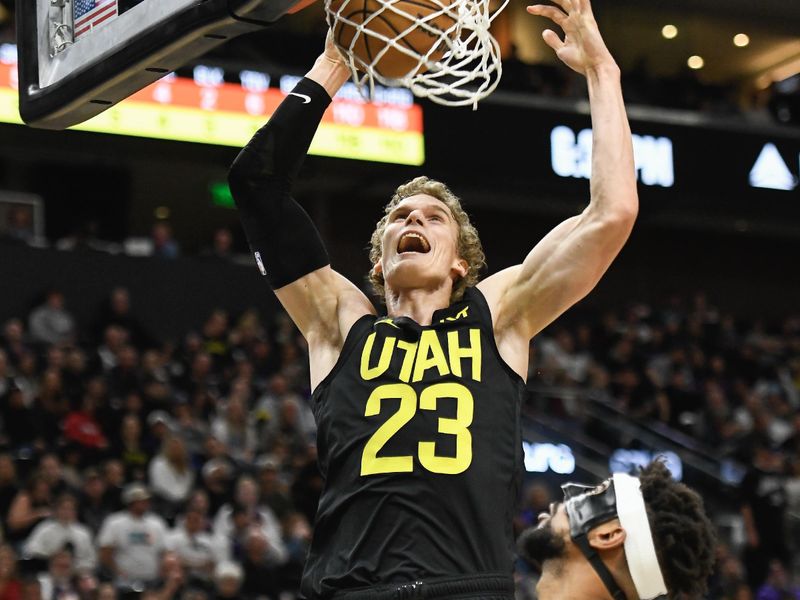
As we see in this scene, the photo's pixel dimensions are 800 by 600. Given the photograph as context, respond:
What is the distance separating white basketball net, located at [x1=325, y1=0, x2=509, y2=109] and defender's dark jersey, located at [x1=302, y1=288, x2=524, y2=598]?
722 millimetres

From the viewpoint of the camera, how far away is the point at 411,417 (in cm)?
378

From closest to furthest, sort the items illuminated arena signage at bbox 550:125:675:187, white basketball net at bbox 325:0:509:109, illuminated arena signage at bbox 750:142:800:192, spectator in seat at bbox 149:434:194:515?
white basketball net at bbox 325:0:509:109
spectator in seat at bbox 149:434:194:515
illuminated arena signage at bbox 550:125:675:187
illuminated arena signage at bbox 750:142:800:192

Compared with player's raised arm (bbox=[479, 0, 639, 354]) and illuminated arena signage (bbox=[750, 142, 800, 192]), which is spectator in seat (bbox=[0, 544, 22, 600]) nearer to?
player's raised arm (bbox=[479, 0, 639, 354])

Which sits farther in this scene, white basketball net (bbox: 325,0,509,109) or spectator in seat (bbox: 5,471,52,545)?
spectator in seat (bbox: 5,471,52,545)

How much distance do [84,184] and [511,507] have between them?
18.3 m

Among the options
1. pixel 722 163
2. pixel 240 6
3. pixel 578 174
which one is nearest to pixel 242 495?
pixel 240 6

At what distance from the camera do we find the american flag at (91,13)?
4.18m

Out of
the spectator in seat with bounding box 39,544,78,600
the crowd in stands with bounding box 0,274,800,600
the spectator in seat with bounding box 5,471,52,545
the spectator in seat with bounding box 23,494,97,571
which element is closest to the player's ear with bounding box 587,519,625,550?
the crowd in stands with bounding box 0,274,800,600

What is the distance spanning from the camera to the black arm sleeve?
4.18 m

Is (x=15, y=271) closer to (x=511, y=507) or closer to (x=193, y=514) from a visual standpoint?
(x=193, y=514)

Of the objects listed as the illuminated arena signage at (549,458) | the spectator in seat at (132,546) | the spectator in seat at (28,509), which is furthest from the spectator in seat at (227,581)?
the illuminated arena signage at (549,458)

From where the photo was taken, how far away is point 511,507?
12.6 ft

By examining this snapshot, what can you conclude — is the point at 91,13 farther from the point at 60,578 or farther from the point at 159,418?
the point at 159,418

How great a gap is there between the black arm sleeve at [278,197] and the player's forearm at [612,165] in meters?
0.86
